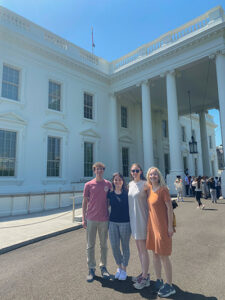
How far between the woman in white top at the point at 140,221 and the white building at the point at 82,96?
8.09 meters

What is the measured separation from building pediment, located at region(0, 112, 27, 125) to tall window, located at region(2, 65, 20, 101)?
1.25 meters

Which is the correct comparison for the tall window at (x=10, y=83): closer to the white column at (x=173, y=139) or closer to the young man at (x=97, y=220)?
the white column at (x=173, y=139)

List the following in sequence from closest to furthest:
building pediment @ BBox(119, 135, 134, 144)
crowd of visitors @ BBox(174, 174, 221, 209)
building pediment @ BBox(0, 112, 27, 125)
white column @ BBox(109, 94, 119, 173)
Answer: crowd of visitors @ BBox(174, 174, 221, 209) < building pediment @ BBox(0, 112, 27, 125) < white column @ BBox(109, 94, 119, 173) < building pediment @ BBox(119, 135, 134, 144)

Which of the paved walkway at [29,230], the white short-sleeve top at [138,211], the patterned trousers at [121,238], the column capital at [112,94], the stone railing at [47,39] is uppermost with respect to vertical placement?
the stone railing at [47,39]

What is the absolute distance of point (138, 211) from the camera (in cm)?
320

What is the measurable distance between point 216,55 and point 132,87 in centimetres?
672

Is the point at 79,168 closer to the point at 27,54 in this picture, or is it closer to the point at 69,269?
the point at 27,54

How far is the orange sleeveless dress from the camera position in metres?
2.86

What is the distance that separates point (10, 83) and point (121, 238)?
1278 cm

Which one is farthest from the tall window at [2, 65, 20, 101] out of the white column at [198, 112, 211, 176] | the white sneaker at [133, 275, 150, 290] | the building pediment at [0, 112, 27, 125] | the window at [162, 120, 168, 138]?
the white column at [198, 112, 211, 176]

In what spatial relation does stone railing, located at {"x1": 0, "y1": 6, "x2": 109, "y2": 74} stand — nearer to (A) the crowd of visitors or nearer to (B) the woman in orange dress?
(A) the crowd of visitors

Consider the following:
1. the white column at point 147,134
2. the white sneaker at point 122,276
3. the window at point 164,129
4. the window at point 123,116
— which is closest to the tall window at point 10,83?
the white column at point 147,134

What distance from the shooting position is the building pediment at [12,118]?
1207 cm

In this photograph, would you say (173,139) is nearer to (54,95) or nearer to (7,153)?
(54,95)
